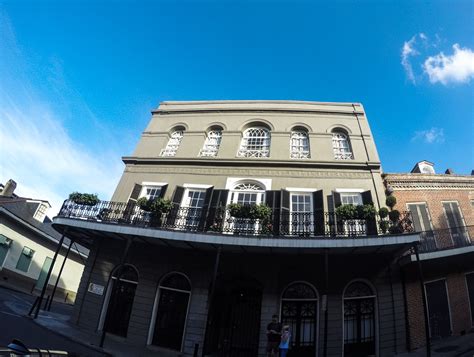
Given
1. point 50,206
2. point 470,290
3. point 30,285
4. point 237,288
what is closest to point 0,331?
point 237,288

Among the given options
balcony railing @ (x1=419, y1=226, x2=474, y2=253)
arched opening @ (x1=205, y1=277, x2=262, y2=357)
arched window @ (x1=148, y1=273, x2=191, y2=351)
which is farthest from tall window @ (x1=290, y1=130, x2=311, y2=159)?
arched window @ (x1=148, y1=273, x2=191, y2=351)

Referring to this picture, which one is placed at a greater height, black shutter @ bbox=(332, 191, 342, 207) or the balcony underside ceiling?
black shutter @ bbox=(332, 191, 342, 207)

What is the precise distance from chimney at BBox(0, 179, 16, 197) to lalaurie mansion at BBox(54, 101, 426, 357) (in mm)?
14929

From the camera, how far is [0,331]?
7125 millimetres

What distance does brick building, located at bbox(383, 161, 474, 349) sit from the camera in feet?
31.8

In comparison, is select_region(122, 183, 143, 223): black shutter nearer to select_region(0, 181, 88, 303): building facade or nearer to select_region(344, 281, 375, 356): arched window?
select_region(0, 181, 88, 303): building facade

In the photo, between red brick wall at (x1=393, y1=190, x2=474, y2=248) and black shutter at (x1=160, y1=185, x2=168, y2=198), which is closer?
red brick wall at (x1=393, y1=190, x2=474, y2=248)

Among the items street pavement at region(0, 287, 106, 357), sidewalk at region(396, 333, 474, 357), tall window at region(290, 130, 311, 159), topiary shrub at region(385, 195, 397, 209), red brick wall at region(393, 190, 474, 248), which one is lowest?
street pavement at region(0, 287, 106, 357)

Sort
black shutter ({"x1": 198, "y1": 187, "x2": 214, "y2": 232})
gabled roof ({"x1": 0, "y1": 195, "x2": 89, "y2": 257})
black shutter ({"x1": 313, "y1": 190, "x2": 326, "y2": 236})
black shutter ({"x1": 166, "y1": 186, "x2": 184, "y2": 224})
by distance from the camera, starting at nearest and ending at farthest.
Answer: black shutter ({"x1": 313, "y1": 190, "x2": 326, "y2": 236}) → black shutter ({"x1": 198, "y1": 187, "x2": 214, "y2": 232}) → black shutter ({"x1": 166, "y1": 186, "x2": 184, "y2": 224}) → gabled roof ({"x1": 0, "y1": 195, "x2": 89, "y2": 257})

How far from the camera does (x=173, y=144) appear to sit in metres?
14.4

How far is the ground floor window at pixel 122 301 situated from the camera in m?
10.1

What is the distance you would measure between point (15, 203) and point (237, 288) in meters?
16.8

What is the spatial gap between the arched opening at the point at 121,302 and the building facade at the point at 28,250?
5.59 m

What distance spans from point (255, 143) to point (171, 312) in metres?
8.18
